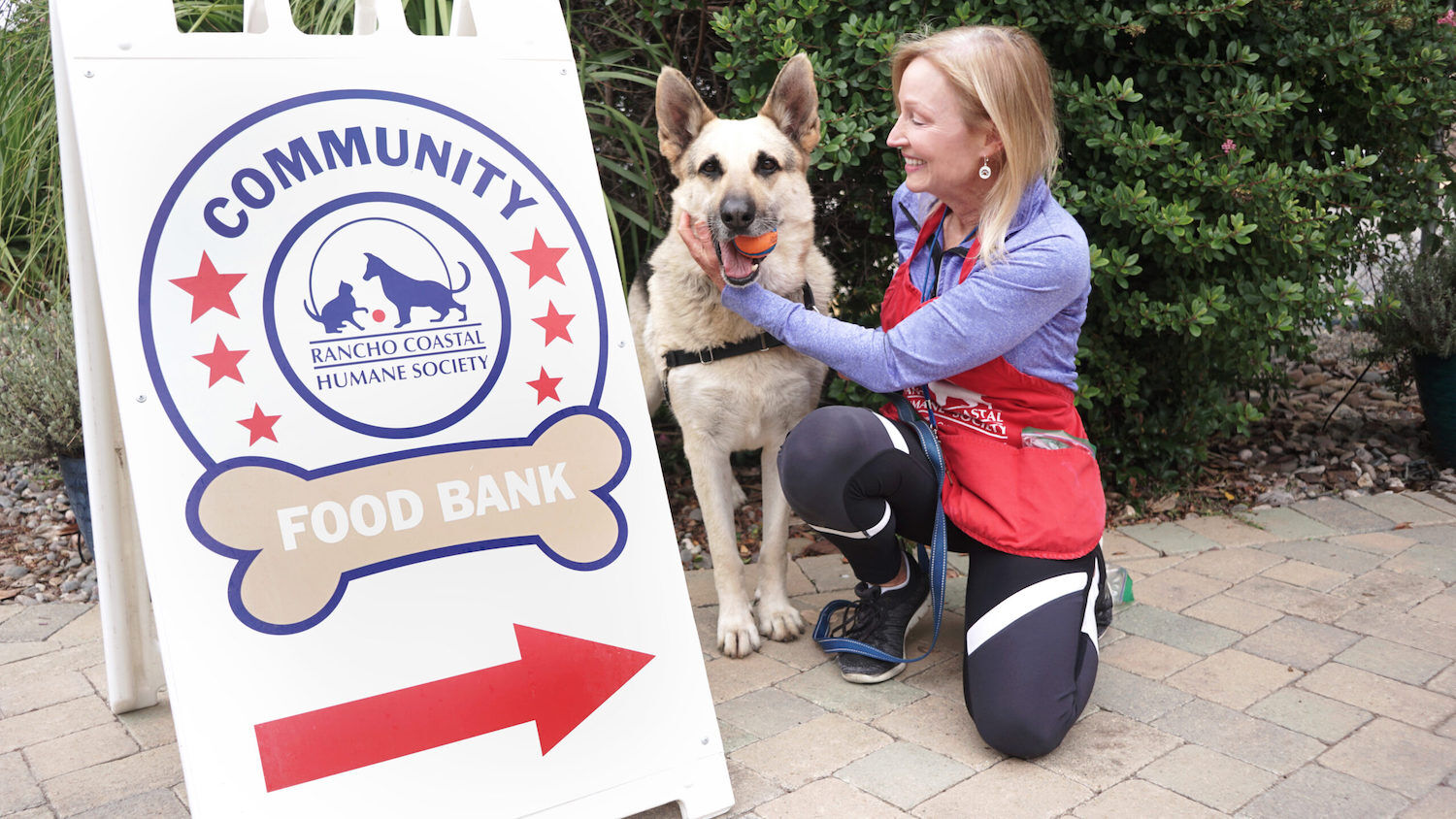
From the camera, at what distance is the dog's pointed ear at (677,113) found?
8.38ft

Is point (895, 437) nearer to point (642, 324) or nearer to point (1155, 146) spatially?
point (642, 324)

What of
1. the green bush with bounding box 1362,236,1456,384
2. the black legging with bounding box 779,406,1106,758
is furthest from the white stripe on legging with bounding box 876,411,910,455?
the green bush with bounding box 1362,236,1456,384

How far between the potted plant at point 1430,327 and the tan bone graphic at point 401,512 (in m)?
3.12

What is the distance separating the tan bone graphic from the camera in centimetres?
168

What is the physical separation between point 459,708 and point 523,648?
0.15 metres

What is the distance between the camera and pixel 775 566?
2766 mm

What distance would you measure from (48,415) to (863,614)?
8.98 feet

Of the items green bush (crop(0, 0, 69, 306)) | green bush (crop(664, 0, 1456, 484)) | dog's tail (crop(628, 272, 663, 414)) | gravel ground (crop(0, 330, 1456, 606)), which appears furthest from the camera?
green bush (crop(0, 0, 69, 306))

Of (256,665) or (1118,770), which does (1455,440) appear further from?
(256,665)

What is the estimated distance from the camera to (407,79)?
6.20ft

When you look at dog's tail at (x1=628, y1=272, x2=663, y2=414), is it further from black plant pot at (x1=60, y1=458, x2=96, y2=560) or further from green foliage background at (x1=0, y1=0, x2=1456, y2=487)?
black plant pot at (x1=60, y1=458, x2=96, y2=560)

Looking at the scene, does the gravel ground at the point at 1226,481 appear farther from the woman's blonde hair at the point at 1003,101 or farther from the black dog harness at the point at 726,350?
the woman's blonde hair at the point at 1003,101

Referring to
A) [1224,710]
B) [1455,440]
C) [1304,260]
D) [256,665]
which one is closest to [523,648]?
[256,665]

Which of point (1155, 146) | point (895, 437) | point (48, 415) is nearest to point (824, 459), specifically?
point (895, 437)
